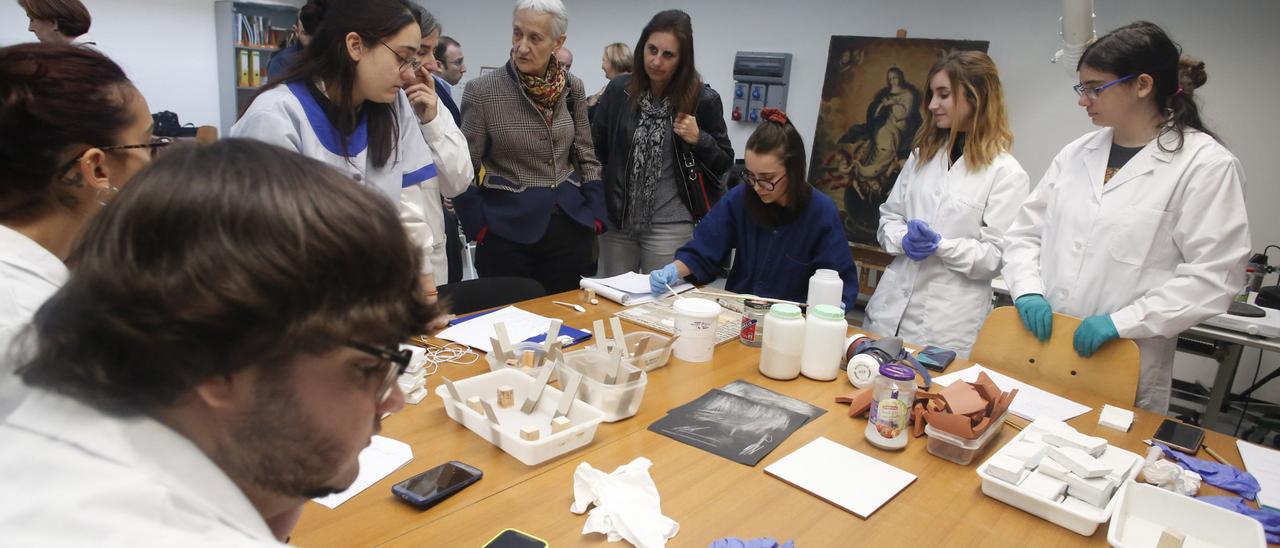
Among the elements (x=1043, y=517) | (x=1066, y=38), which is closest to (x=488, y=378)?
(x=1043, y=517)

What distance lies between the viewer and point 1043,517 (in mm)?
1246

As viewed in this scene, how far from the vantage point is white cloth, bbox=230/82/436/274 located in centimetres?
180

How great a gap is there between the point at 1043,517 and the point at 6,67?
188 centimetres

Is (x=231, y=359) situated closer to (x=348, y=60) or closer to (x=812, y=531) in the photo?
(x=812, y=531)

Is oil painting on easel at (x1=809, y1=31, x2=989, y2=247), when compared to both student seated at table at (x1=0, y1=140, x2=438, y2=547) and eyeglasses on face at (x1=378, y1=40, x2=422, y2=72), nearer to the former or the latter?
eyeglasses on face at (x1=378, y1=40, x2=422, y2=72)

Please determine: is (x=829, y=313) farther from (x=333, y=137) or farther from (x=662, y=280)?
(x=333, y=137)

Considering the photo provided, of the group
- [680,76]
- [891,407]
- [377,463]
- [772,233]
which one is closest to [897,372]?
[891,407]

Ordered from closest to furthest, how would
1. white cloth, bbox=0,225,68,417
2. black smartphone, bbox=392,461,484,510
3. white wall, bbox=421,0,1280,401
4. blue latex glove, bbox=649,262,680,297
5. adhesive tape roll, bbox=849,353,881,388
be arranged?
white cloth, bbox=0,225,68,417 < black smartphone, bbox=392,461,484,510 < adhesive tape roll, bbox=849,353,881,388 < blue latex glove, bbox=649,262,680,297 < white wall, bbox=421,0,1280,401

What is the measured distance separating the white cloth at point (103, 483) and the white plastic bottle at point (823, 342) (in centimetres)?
139

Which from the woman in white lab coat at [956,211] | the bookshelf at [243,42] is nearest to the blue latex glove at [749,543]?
→ the woman in white lab coat at [956,211]

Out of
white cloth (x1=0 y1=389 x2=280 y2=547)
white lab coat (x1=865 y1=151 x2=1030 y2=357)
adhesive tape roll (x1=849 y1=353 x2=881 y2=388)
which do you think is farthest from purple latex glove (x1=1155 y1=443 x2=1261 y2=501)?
white cloth (x1=0 y1=389 x2=280 y2=547)

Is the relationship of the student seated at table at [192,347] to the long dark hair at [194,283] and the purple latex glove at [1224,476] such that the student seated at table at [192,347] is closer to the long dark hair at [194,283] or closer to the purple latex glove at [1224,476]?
the long dark hair at [194,283]

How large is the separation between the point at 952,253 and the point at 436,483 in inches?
78.4

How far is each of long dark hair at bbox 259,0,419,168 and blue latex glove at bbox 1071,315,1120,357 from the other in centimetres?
204
